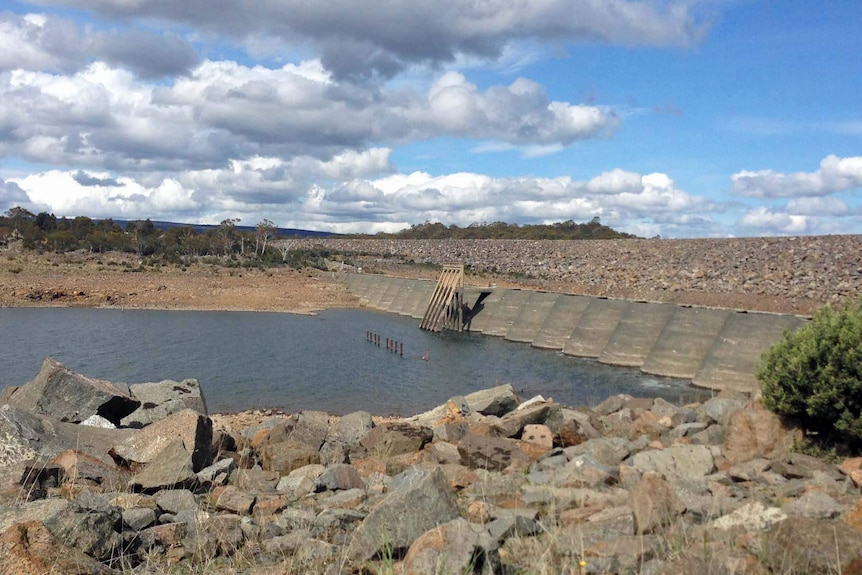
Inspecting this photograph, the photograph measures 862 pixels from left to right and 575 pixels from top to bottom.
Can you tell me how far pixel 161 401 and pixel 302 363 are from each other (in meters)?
15.8

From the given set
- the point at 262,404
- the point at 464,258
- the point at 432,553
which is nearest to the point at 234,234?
the point at 464,258

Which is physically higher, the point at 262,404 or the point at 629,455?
the point at 629,455

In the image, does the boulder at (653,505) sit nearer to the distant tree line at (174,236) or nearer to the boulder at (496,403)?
the boulder at (496,403)

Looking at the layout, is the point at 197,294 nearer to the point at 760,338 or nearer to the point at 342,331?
Result: the point at 342,331

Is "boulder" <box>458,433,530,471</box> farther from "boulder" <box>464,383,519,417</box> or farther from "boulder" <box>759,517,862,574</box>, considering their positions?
→ "boulder" <box>759,517,862,574</box>

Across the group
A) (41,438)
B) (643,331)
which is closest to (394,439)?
(41,438)

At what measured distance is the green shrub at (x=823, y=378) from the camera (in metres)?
11.0

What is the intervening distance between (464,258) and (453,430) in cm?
7499

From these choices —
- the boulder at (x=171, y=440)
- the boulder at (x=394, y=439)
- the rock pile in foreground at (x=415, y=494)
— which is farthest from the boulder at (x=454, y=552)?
the boulder at (x=394, y=439)

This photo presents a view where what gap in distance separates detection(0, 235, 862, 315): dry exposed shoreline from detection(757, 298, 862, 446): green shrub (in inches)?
1152

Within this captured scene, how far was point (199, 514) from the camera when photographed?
316 inches

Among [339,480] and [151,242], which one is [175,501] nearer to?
[339,480]

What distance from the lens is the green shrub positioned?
11.0 meters

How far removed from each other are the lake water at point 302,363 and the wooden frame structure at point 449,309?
1455 millimetres
